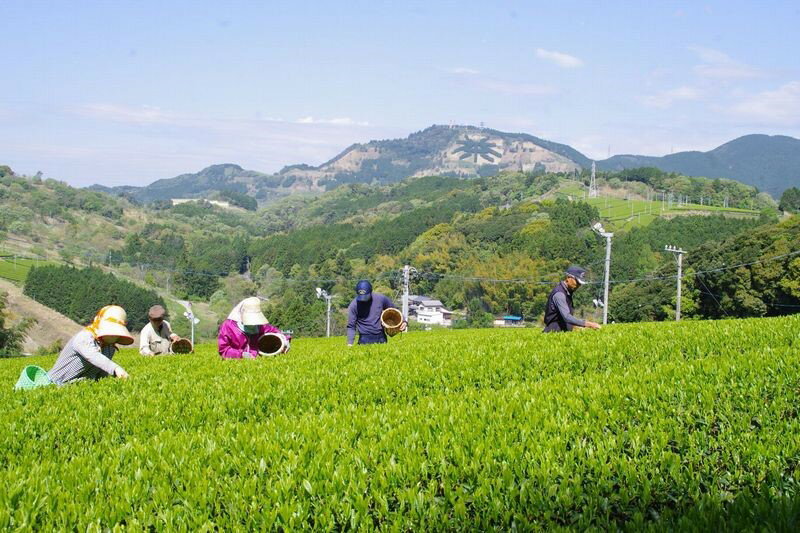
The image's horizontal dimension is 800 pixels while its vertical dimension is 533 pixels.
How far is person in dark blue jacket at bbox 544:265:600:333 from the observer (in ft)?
34.8

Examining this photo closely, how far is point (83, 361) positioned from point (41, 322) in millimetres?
94676

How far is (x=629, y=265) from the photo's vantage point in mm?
106500

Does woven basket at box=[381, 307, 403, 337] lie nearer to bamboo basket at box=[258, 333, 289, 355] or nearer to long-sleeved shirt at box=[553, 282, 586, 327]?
bamboo basket at box=[258, 333, 289, 355]

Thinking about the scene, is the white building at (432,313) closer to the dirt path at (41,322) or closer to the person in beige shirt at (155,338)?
the dirt path at (41,322)

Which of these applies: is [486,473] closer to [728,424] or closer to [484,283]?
[728,424]

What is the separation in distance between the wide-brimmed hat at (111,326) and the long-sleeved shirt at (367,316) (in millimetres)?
4721

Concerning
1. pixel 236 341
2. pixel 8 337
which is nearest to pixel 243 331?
pixel 236 341

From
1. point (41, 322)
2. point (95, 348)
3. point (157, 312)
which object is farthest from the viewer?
point (41, 322)

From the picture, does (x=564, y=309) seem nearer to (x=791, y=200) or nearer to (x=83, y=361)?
(x=83, y=361)

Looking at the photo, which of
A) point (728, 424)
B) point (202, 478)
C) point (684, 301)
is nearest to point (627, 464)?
point (728, 424)

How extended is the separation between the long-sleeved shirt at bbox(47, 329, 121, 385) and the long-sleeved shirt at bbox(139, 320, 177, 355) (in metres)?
4.51

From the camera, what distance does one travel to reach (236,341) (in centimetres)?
1116

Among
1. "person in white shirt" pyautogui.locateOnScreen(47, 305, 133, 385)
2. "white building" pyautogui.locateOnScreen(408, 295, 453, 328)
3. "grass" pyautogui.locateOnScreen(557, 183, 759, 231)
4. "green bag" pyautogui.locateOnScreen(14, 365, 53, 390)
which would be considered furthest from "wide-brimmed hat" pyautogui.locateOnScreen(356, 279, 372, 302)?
"grass" pyautogui.locateOnScreen(557, 183, 759, 231)

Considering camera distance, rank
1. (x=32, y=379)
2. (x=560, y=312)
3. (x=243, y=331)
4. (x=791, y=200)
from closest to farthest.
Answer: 1. (x=32, y=379)
2. (x=243, y=331)
3. (x=560, y=312)
4. (x=791, y=200)
